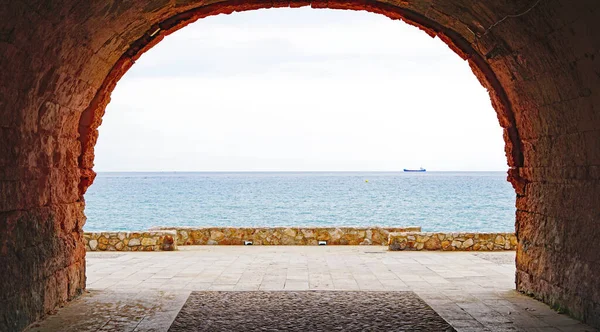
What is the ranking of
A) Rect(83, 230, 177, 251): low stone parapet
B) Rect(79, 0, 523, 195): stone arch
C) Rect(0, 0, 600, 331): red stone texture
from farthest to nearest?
Rect(83, 230, 177, 251): low stone parapet, Rect(79, 0, 523, 195): stone arch, Rect(0, 0, 600, 331): red stone texture

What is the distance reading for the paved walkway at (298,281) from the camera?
8.19m

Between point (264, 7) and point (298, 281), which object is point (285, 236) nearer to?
point (298, 281)

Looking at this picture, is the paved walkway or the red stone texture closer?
the red stone texture

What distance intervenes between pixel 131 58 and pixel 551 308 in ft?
23.7

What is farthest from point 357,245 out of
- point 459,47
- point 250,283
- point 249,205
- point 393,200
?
point 393,200

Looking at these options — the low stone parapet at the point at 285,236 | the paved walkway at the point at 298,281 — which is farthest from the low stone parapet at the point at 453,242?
the low stone parapet at the point at 285,236

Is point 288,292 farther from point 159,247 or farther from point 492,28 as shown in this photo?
point 159,247

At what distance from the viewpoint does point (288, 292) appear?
1017 centimetres

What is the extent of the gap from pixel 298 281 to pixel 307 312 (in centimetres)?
271

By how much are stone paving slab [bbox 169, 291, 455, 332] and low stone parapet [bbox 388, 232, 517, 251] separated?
21.7 feet

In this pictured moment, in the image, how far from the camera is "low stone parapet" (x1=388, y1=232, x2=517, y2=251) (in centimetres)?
1647

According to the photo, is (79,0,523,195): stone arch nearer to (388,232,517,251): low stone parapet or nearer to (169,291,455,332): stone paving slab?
(169,291,455,332): stone paving slab

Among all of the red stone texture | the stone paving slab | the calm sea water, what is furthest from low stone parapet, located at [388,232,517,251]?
the calm sea water

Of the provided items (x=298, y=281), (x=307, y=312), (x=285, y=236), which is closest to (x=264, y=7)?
(x=298, y=281)
